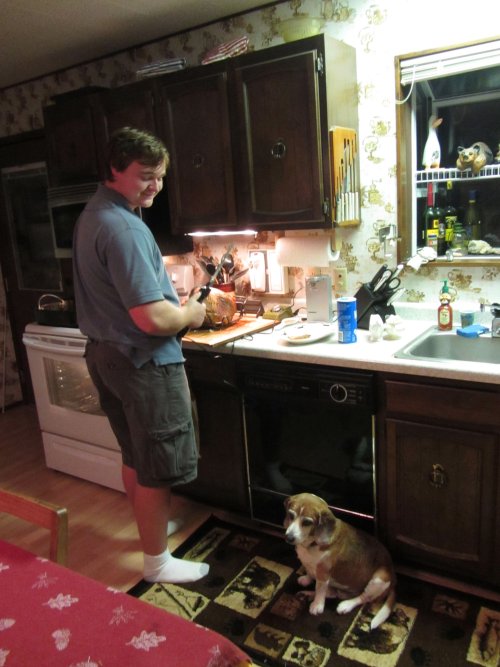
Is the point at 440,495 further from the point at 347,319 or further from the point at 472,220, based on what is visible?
the point at 472,220

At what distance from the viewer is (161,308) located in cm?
170

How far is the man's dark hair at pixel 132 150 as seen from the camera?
66.6 inches

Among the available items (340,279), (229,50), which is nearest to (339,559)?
(340,279)

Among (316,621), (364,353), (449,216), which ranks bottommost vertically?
(316,621)

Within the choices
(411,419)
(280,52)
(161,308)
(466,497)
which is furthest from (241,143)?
(466,497)

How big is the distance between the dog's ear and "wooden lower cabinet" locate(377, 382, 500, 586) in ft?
0.85

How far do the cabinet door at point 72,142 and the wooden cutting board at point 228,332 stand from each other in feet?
3.49

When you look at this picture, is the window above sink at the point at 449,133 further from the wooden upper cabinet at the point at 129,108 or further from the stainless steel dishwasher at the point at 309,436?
the wooden upper cabinet at the point at 129,108

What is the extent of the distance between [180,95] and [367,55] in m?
0.80

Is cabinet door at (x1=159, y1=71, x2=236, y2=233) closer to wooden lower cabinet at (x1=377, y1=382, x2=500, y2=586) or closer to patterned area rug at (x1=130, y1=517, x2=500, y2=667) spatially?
wooden lower cabinet at (x1=377, y1=382, x2=500, y2=586)

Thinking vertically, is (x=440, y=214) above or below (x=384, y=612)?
above

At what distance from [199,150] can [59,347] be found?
3.83ft

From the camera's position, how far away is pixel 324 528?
1.79 metres

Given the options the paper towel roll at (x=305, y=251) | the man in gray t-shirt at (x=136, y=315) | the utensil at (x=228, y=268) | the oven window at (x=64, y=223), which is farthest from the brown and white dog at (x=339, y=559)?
the oven window at (x=64, y=223)
